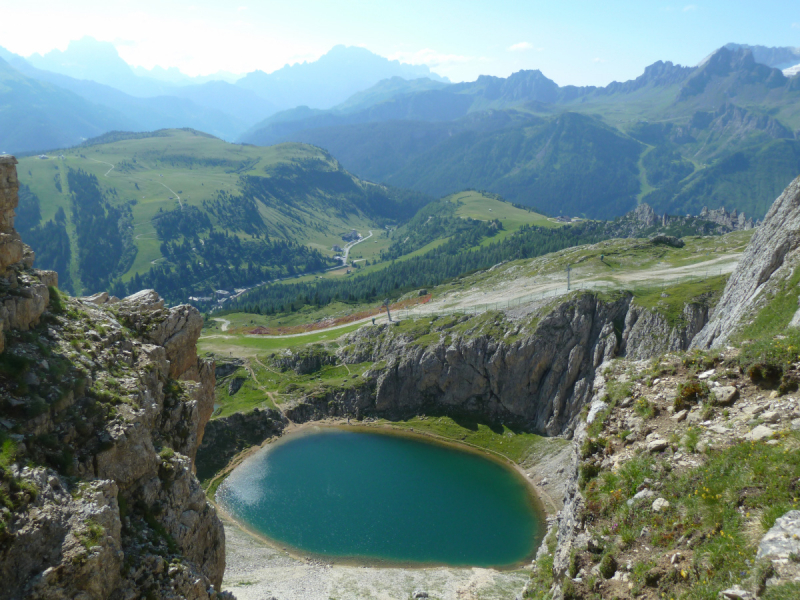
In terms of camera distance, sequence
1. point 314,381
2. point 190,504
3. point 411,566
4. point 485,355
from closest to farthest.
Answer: point 190,504
point 411,566
point 485,355
point 314,381

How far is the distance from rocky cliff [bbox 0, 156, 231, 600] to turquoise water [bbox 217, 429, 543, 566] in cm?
4302

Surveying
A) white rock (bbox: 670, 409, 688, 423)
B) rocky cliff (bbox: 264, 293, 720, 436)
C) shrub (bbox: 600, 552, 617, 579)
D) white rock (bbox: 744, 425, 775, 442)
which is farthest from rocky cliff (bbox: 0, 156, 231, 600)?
rocky cliff (bbox: 264, 293, 720, 436)

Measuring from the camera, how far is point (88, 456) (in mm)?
24922

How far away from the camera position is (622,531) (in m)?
18.3

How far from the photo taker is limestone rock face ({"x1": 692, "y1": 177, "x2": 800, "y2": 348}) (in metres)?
45.9

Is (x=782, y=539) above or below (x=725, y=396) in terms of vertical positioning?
below

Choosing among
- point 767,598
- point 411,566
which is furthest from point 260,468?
point 767,598

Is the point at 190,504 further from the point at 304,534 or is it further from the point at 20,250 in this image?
the point at 304,534

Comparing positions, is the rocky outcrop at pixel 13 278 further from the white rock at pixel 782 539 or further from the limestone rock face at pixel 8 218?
the white rock at pixel 782 539

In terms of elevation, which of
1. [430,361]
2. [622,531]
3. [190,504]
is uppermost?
[622,531]

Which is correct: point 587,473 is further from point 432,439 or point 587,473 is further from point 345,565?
point 432,439

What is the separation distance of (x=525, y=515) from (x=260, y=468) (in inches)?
1926

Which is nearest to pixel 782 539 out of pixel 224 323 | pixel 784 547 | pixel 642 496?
pixel 784 547

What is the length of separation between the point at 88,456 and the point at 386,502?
61661 millimetres
